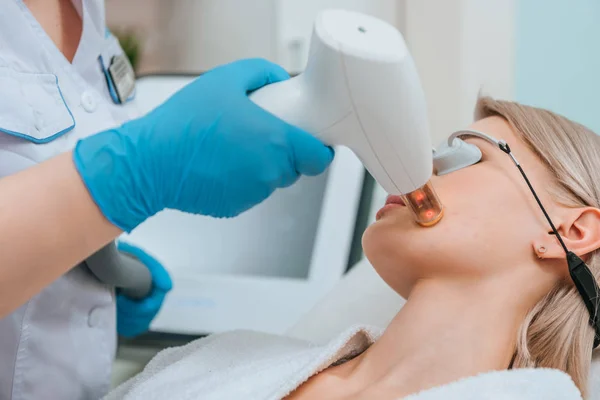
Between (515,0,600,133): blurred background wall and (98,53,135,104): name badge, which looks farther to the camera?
(515,0,600,133): blurred background wall

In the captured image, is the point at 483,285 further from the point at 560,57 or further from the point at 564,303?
the point at 560,57

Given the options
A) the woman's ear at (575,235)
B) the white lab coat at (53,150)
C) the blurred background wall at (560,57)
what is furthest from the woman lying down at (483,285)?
the blurred background wall at (560,57)

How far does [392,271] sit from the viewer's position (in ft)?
3.28

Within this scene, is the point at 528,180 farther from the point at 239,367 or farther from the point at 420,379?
the point at 239,367

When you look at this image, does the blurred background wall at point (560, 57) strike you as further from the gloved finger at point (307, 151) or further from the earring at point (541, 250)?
the gloved finger at point (307, 151)

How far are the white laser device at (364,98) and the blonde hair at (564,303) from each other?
0.26m

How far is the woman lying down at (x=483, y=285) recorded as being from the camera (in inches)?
36.1

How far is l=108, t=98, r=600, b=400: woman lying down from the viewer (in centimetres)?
92

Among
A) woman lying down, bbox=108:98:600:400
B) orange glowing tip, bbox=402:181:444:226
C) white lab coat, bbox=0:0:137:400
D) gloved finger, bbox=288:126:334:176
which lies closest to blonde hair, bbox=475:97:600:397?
woman lying down, bbox=108:98:600:400

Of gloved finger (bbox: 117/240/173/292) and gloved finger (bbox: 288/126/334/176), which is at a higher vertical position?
gloved finger (bbox: 288/126/334/176)

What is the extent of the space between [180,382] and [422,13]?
107cm

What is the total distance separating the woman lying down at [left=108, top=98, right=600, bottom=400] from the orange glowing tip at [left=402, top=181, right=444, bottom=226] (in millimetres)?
18

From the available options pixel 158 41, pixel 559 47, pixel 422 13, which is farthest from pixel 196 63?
pixel 559 47

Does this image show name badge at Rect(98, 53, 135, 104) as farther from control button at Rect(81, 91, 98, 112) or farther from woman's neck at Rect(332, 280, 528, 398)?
woman's neck at Rect(332, 280, 528, 398)
